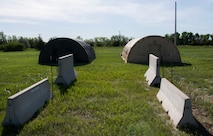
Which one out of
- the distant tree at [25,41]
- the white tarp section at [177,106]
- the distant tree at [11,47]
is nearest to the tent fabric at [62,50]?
the white tarp section at [177,106]

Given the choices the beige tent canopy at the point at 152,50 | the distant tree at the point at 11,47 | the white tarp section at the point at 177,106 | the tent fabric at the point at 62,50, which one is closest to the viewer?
the white tarp section at the point at 177,106

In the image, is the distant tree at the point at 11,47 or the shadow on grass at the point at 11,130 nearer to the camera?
the shadow on grass at the point at 11,130

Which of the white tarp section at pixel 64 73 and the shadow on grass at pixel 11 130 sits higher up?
the white tarp section at pixel 64 73

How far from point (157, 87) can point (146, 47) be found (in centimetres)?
1048

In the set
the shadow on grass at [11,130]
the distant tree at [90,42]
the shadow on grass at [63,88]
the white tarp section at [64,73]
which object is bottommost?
the shadow on grass at [11,130]

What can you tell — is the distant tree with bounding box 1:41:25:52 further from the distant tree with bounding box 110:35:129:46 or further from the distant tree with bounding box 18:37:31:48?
the distant tree with bounding box 110:35:129:46

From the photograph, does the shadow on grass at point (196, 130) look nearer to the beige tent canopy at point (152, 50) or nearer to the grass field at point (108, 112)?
the grass field at point (108, 112)

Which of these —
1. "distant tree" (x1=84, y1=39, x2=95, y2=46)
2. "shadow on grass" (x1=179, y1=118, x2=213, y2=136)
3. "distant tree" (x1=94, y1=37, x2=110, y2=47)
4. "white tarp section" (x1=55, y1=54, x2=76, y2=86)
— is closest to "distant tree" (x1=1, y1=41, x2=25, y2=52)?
"distant tree" (x1=84, y1=39, x2=95, y2=46)

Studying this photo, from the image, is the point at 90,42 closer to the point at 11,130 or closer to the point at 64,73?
the point at 64,73

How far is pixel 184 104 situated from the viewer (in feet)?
17.1

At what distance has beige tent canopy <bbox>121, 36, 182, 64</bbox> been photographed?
19.7 metres

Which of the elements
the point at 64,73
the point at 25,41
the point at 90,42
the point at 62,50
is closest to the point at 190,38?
the point at 90,42

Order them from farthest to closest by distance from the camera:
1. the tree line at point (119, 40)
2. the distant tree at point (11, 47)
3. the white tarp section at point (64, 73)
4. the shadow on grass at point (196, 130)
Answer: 1. the tree line at point (119, 40)
2. the distant tree at point (11, 47)
3. the white tarp section at point (64, 73)
4. the shadow on grass at point (196, 130)

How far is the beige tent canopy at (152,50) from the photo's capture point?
64.7ft
